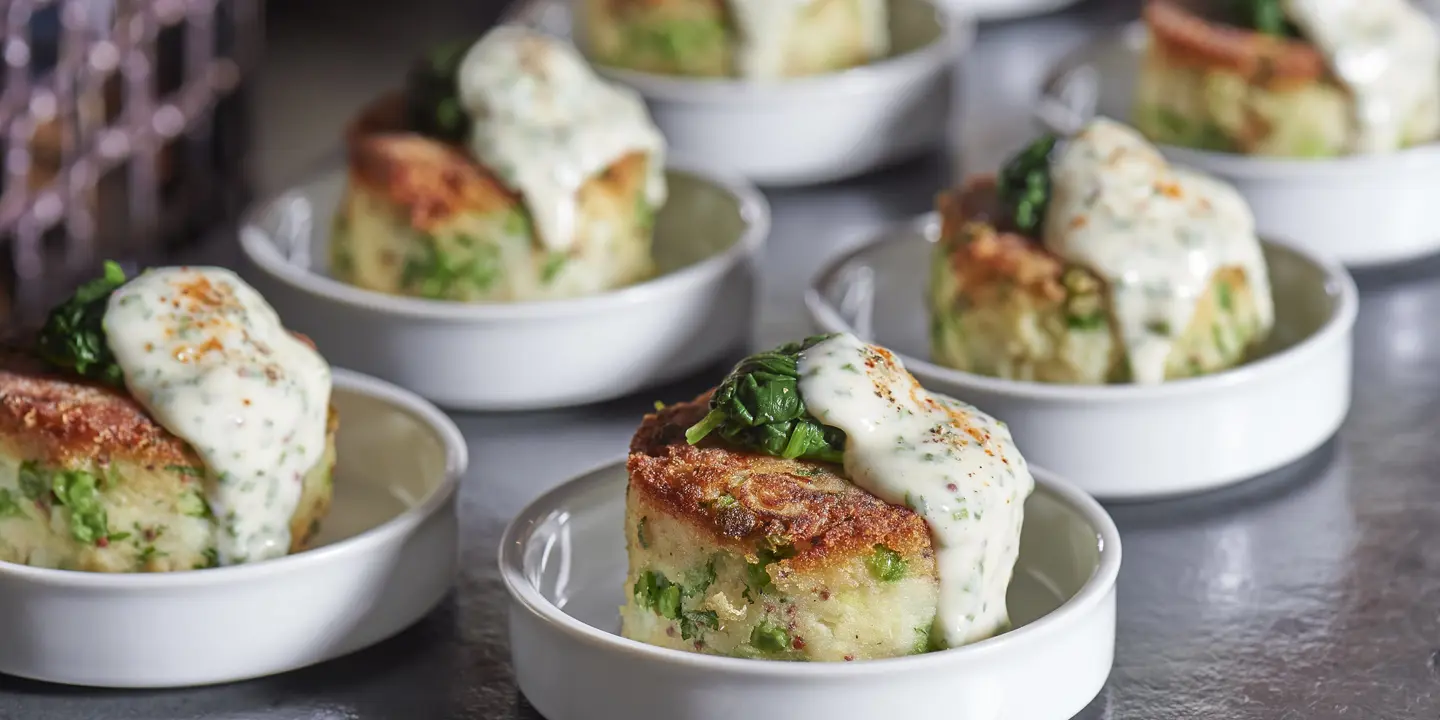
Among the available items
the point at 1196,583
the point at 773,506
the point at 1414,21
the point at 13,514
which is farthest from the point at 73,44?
the point at 1414,21

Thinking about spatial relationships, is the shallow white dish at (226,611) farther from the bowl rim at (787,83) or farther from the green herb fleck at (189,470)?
the bowl rim at (787,83)

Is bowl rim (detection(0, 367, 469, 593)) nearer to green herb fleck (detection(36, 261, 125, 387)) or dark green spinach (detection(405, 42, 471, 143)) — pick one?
green herb fleck (detection(36, 261, 125, 387))

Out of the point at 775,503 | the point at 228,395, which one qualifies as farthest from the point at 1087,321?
the point at 228,395

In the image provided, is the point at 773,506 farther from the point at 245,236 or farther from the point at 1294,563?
the point at 245,236

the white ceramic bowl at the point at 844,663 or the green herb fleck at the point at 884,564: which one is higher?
→ the green herb fleck at the point at 884,564

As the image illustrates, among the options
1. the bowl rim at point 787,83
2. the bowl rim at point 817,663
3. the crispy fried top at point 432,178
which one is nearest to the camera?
the bowl rim at point 817,663

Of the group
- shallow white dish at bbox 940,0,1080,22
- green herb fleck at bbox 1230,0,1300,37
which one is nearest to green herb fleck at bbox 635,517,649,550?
green herb fleck at bbox 1230,0,1300,37

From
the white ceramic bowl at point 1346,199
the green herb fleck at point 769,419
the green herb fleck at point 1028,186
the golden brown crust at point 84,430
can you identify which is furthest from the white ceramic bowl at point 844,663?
the white ceramic bowl at point 1346,199
